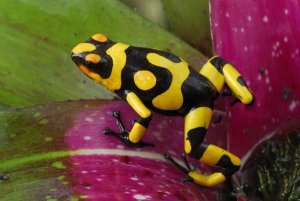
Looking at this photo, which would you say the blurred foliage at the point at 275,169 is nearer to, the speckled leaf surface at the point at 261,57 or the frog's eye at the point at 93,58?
the speckled leaf surface at the point at 261,57

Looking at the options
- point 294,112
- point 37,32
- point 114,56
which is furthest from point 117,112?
point 294,112

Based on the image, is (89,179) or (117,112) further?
(117,112)

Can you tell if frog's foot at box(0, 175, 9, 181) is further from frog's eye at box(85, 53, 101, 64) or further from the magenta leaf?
the magenta leaf

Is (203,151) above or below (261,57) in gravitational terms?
below

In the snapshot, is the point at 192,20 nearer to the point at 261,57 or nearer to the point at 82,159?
the point at 261,57

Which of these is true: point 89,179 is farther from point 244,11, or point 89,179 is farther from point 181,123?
point 244,11

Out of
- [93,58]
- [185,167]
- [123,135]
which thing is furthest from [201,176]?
[93,58]

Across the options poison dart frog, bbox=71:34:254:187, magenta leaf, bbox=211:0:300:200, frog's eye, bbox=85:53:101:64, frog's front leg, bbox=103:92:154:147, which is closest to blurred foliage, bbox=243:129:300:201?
magenta leaf, bbox=211:0:300:200
